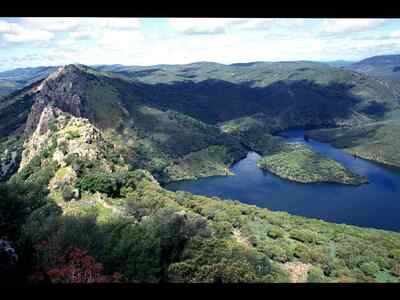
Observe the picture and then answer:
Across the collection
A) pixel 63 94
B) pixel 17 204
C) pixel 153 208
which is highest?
pixel 63 94

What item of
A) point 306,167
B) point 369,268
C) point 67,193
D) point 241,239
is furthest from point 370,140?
point 67,193

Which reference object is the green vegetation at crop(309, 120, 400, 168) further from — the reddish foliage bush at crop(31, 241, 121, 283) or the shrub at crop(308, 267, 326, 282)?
the reddish foliage bush at crop(31, 241, 121, 283)

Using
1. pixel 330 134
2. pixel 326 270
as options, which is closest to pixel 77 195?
pixel 326 270

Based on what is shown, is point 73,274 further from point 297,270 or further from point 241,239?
A: point 241,239

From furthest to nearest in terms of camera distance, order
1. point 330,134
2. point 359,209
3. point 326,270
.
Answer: point 330,134 < point 359,209 < point 326,270

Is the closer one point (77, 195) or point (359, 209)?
point (77, 195)
